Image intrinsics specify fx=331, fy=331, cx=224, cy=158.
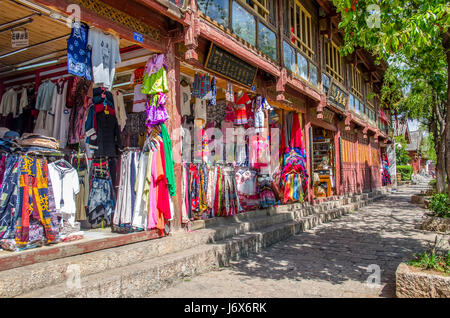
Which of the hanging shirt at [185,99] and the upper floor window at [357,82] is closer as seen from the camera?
the hanging shirt at [185,99]

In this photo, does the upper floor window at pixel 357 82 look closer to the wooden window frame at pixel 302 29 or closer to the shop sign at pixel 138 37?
the wooden window frame at pixel 302 29

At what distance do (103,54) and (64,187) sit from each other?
1.99m

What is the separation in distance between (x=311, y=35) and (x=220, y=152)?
20.2ft

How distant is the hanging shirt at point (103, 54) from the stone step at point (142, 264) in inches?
96.3

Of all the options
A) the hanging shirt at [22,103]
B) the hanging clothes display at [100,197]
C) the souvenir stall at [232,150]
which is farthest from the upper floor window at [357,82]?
the hanging shirt at [22,103]

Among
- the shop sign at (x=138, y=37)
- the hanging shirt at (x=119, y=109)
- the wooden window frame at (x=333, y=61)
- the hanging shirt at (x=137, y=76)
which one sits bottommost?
the hanging shirt at (x=119, y=109)

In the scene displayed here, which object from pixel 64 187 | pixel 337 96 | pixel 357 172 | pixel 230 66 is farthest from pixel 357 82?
pixel 64 187

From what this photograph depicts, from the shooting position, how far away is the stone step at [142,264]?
3.36 meters

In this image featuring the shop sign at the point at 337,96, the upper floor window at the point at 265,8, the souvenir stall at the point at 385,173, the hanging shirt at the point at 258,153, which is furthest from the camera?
the souvenir stall at the point at 385,173

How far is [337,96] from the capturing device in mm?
13391

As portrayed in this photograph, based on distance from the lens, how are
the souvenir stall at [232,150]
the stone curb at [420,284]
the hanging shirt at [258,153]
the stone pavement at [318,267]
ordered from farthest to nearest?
the hanging shirt at [258,153], the souvenir stall at [232,150], the stone pavement at [318,267], the stone curb at [420,284]

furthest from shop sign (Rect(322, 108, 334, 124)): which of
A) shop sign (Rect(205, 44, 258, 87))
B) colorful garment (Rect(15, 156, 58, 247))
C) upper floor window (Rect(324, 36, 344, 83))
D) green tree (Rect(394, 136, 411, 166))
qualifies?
green tree (Rect(394, 136, 411, 166))

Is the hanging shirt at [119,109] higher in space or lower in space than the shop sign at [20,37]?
lower
